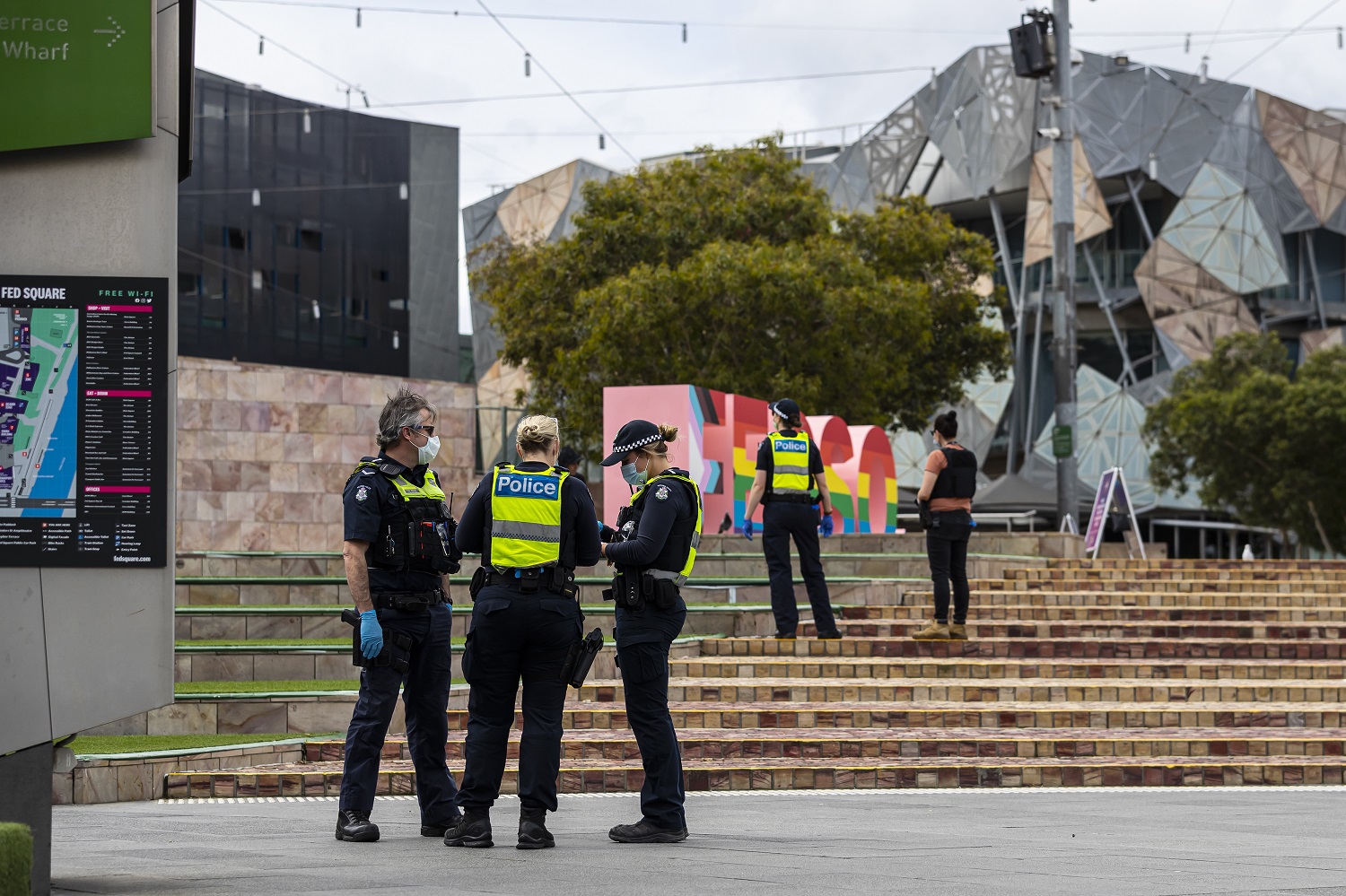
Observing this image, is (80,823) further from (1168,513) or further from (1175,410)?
(1168,513)

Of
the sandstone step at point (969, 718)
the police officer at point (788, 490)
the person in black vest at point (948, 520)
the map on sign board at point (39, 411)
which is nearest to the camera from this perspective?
the map on sign board at point (39, 411)

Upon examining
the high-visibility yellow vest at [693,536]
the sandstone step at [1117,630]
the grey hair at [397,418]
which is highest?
the grey hair at [397,418]

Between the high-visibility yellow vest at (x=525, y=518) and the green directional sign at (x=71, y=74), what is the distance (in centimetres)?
196

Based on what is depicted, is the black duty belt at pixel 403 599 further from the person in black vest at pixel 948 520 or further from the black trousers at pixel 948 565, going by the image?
the black trousers at pixel 948 565

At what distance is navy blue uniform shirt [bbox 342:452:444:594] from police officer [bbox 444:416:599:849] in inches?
12.7

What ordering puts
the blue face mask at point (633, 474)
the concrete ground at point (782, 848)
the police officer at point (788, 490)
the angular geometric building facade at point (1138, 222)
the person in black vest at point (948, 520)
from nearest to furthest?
the concrete ground at point (782, 848) → the blue face mask at point (633, 474) → the police officer at point (788, 490) → the person in black vest at point (948, 520) → the angular geometric building facade at point (1138, 222)

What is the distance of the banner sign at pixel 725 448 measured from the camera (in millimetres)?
19625

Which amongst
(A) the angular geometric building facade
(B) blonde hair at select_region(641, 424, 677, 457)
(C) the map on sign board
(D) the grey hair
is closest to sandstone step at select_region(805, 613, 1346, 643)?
(B) blonde hair at select_region(641, 424, 677, 457)

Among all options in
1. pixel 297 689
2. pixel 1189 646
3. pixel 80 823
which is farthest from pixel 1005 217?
pixel 80 823

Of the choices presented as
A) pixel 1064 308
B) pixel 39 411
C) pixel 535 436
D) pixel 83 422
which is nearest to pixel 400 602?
pixel 535 436

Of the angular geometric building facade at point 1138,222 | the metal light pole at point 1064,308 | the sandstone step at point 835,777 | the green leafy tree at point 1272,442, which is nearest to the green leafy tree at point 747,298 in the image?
the metal light pole at point 1064,308

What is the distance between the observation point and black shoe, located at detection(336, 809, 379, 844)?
21.1ft

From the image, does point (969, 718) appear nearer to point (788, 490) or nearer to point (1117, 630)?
point (788, 490)

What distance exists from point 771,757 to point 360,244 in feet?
144
